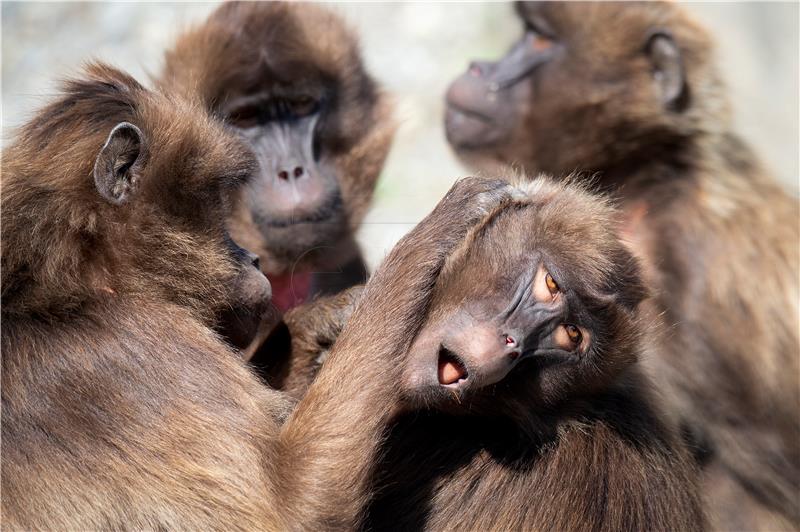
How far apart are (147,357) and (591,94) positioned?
3.70 m

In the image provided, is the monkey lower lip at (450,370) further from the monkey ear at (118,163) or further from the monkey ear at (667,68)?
the monkey ear at (667,68)

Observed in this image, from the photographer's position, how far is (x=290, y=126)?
5152mm

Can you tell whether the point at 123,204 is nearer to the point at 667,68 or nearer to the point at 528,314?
the point at 528,314

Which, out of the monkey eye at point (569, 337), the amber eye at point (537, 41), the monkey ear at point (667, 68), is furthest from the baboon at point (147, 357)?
the amber eye at point (537, 41)

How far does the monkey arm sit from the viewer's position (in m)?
2.81

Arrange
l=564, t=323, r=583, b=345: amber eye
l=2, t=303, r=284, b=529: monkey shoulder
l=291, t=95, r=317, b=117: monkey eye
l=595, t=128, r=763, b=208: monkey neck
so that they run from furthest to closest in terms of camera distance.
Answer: l=595, t=128, r=763, b=208: monkey neck → l=291, t=95, r=317, b=117: monkey eye → l=564, t=323, r=583, b=345: amber eye → l=2, t=303, r=284, b=529: monkey shoulder

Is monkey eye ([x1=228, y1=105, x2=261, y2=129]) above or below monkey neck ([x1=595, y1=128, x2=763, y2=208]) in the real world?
above

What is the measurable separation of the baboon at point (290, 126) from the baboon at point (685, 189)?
845 mm

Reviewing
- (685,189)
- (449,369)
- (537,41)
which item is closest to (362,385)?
(449,369)

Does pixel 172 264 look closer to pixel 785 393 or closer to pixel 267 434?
pixel 267 434

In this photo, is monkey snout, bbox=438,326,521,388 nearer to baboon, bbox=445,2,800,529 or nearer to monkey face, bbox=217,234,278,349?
monkey face, bbox=217,234,278,349

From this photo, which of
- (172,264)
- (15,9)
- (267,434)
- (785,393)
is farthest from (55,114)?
(15,9)

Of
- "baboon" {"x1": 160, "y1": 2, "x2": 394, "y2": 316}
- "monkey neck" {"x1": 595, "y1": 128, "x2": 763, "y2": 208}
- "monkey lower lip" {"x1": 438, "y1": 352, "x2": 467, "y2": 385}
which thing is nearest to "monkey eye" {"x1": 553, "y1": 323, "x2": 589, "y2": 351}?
"monkey lower lip" {"x1": 438, "y1": 352, "x2": 467, "y2": 385}

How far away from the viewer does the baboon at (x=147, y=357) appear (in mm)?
2758
